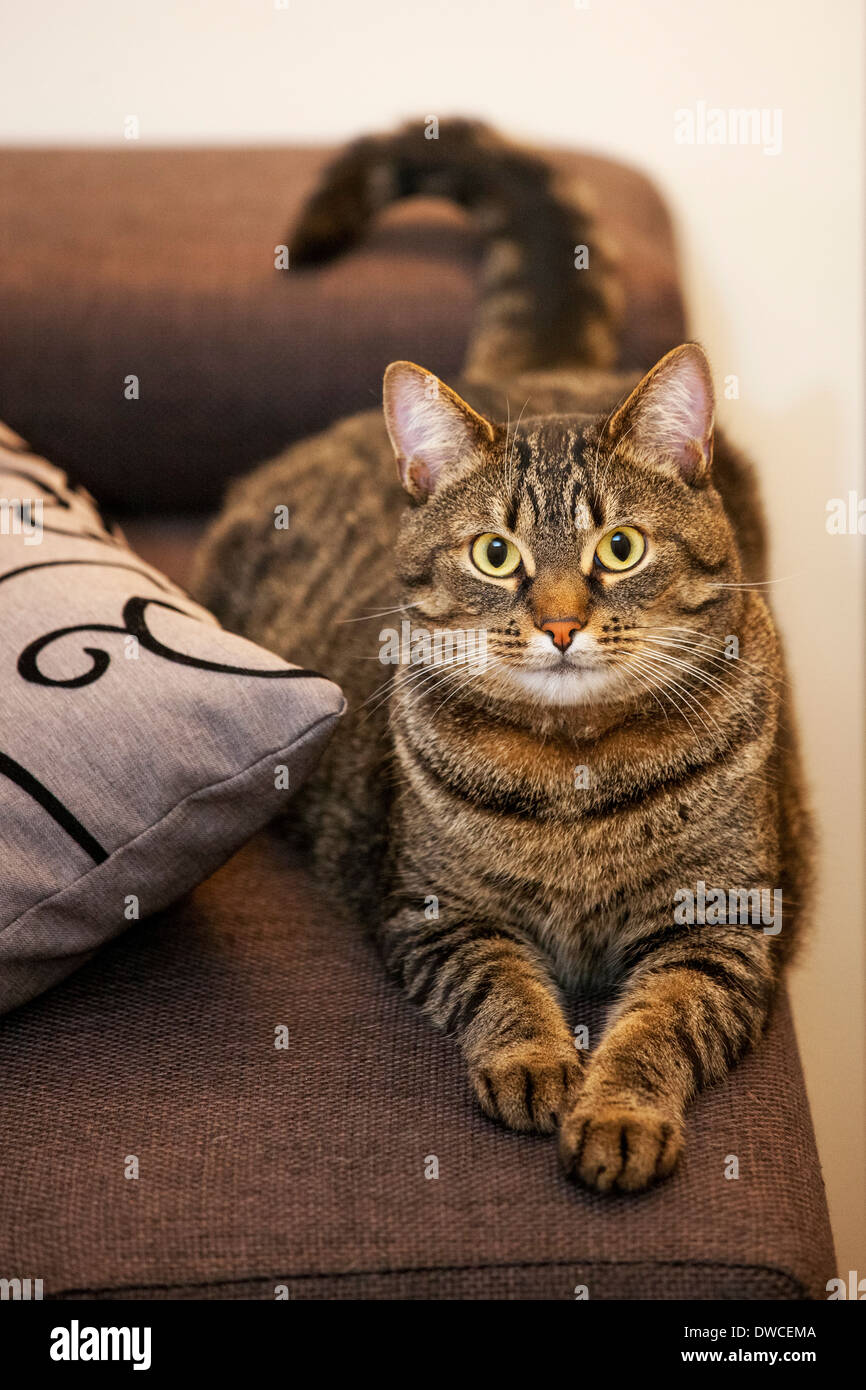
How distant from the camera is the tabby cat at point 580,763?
0.99 metres

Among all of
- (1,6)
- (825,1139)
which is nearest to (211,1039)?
(825,1139)

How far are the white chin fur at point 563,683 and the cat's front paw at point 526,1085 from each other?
30 cm

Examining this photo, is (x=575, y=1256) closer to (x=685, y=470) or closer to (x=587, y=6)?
(x=685, y=470)

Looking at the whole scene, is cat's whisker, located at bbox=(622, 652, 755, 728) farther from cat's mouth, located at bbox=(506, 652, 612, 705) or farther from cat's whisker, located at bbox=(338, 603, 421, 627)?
cat's whisker, located at bbox=(338, 603, 421, 627)

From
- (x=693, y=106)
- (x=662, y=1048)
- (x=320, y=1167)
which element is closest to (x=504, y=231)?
(x=693, y=106)

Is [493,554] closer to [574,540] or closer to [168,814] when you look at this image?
[574,540]

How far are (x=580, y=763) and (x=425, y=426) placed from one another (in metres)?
0.35

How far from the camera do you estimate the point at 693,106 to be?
2018 mm

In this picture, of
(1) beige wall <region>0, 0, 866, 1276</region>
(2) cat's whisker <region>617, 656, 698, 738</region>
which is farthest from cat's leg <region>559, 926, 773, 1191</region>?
(1) beige wall <region>0, 0, 866, 1276</region>

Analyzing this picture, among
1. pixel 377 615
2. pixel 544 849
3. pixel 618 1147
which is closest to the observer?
pixel 618 1147

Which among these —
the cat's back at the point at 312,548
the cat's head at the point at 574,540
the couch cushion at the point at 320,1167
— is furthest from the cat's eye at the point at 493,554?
the couch cushion at the point at 320,1167
